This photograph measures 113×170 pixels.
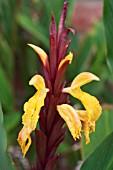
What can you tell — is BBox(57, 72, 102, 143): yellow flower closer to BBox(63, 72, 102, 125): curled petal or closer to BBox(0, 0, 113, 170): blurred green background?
BBox(63, 72, 102, 125): curled petal

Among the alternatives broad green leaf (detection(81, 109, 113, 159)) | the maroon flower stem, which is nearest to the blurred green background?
broad green leaf (detection(81, 109, 113, 159))

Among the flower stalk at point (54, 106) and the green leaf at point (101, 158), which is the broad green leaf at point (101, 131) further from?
the flower stalk at point (54, 106)

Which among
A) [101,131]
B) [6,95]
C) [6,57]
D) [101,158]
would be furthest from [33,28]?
[101,158]

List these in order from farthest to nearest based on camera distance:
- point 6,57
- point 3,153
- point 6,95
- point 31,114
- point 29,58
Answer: point 29,58, point 6,57, point 6,95, point 3,153, point 31,114

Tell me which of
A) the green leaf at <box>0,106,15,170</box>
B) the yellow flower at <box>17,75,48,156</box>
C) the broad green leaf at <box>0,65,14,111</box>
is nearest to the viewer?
the yellow flower at <box>17,75,48,156</box>

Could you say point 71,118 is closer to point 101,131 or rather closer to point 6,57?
point 101,131

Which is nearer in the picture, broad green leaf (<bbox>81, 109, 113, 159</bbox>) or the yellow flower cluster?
the yellow flower cluster
